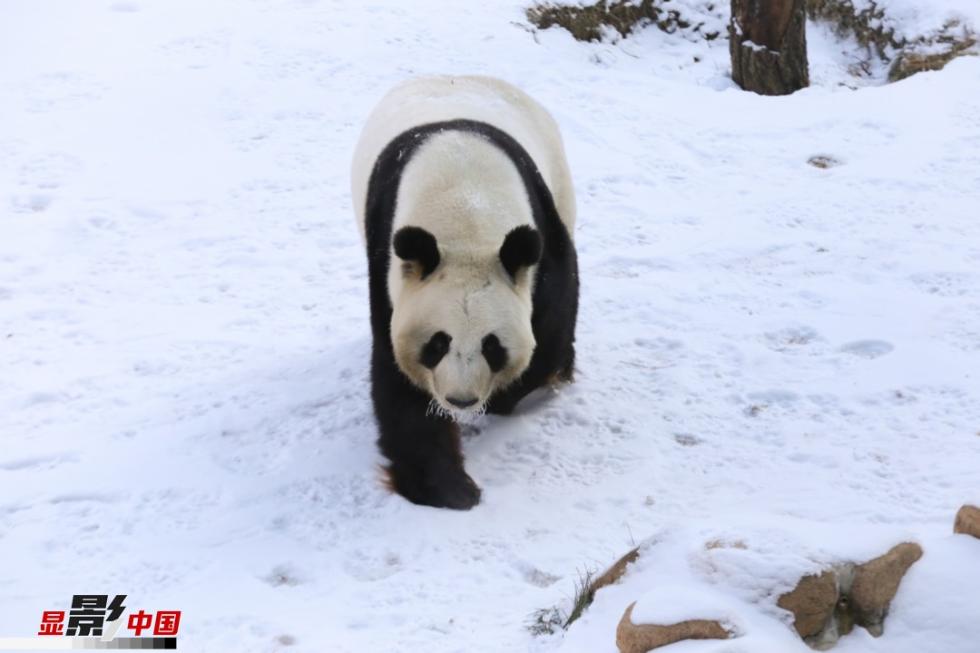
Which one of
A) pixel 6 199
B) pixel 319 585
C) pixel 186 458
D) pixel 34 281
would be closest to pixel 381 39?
pixel 6 199

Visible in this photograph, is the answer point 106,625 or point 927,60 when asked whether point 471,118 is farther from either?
point 927,60

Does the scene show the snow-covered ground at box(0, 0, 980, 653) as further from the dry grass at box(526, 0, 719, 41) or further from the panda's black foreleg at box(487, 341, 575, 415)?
the dry grass at box(526, 0, 719, 41)

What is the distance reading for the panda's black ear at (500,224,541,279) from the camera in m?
4.62

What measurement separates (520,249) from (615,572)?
4.80ft

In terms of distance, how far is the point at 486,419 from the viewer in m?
5.95

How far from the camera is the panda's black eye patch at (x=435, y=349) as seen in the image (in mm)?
4637

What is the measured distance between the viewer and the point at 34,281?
23.7 feet

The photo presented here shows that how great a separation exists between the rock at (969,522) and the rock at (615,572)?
1000 millimetres

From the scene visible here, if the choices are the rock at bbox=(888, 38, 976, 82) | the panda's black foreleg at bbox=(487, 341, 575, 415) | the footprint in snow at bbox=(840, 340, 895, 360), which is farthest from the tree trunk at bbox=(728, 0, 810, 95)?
the panda's black foreleg at bbox=(487, 341, 575, 415)

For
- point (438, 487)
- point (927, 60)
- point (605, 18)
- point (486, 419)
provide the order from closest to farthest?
point (438, 487) < point (486, 419) < point (927, 60) < point (605, 18)

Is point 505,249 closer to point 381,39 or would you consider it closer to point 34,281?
point 34,281

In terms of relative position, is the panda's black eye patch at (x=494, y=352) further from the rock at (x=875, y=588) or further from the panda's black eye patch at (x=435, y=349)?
the rock at (x=875, y=588)

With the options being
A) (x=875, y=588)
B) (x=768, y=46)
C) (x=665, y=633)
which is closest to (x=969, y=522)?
(x=875, y=588)

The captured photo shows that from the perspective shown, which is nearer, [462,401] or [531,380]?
[462,401]
